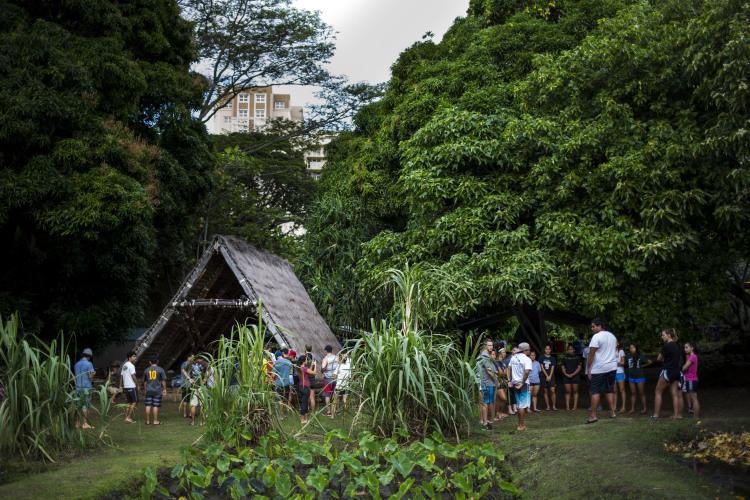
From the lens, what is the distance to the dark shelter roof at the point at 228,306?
16203mm

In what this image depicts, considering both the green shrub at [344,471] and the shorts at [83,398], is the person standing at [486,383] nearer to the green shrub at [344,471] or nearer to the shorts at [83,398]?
the green shrub at [344,471]

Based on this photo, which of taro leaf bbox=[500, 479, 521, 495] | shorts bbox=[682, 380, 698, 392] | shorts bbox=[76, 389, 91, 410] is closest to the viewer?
taro leaf bbox=[500, 479, 521, 495]

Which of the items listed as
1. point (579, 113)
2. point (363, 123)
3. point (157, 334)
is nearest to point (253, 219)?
point (363, 123)

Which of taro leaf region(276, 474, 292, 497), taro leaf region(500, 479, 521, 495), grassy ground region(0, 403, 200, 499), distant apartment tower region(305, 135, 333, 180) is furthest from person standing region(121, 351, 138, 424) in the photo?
distant apartment tower region(305, 135, 333, 180)

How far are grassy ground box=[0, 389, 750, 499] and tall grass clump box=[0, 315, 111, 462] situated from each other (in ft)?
1.11

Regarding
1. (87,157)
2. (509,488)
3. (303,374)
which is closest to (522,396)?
(509,488)

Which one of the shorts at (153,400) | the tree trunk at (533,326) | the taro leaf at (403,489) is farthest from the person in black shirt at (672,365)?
the shorts at (153,400)

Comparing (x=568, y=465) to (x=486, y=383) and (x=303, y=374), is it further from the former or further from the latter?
(x=303, y=374)

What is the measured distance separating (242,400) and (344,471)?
1466mm

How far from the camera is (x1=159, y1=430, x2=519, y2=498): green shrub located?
798cm

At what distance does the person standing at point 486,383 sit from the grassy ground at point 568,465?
310mm

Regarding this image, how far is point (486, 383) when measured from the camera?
432 inches

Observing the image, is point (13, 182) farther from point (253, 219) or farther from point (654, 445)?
point (253, 219)

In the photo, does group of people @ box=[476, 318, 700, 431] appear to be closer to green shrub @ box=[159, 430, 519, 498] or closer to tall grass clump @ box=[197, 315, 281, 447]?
green shrub @ box=[159, 430, 519, 498]
